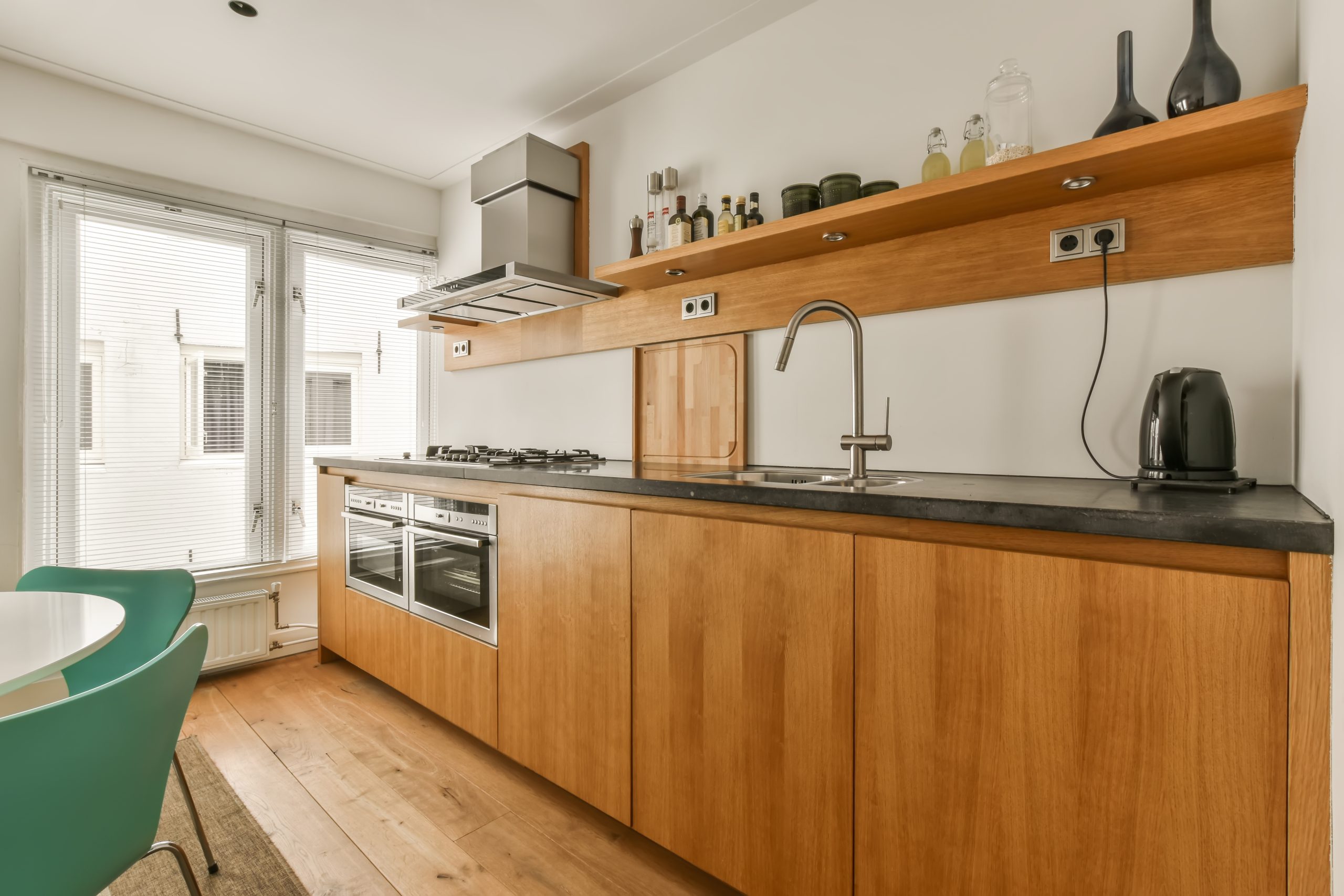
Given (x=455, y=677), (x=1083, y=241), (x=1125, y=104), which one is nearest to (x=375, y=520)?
(x=455, y=677)

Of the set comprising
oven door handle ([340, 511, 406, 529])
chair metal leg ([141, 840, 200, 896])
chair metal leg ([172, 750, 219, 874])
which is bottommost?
chair metal leg ([172, 750, 219, 874])

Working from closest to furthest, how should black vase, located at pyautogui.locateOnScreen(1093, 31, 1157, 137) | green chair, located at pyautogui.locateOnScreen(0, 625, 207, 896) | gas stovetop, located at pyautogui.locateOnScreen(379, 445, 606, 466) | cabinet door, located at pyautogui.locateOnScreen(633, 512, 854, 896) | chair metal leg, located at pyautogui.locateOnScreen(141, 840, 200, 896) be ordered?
green chair, located at pyautogui.locateOnScreen(0, 625, 207, 896), chair metal leg, located at pyautogui.locateOnScreen(141, 840, 200, 896), cabinet door, located at pyautogui.locateOnScreen(633, 512, 854, 896), black vase, located at pyautogui.locateOnScreen(1093, 31, 1157, 137), gas stovetop, located at pyautogui.locateOnScreen(379, 445, 606, 466)

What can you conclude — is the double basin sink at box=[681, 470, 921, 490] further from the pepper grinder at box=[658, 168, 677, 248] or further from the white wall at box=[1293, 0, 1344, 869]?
the pepper grinder at box=[658, 168, 677, 248]

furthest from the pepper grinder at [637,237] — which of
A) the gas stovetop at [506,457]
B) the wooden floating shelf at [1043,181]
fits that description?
the gas stovetop at [506,457]

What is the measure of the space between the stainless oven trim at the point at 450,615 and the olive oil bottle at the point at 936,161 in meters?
1.60

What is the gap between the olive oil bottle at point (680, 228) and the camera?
2250 mm

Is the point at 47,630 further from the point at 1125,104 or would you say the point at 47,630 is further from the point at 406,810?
the point at 1125,104

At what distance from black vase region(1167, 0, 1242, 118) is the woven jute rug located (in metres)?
2.64

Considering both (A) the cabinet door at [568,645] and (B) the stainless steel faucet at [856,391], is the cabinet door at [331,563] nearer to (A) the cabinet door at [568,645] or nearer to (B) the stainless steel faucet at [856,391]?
(A) the cabinet door at [568,645]

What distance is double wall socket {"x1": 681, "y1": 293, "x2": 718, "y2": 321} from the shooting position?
229 centimetres

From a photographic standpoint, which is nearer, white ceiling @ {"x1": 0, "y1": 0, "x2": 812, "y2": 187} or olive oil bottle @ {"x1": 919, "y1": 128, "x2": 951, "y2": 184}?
olive oil bottle @ {"x1": 919, "y1": 128, "x2": 951, "y2": 184}

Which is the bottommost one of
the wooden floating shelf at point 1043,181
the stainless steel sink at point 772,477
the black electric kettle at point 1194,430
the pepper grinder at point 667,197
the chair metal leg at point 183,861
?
the chair metal leg at point 183,861

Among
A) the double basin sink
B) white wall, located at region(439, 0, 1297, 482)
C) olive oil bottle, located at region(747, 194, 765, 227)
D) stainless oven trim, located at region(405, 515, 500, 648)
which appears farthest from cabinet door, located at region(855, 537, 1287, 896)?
olive oil bottle, located at region(747, 194, 765, 227)

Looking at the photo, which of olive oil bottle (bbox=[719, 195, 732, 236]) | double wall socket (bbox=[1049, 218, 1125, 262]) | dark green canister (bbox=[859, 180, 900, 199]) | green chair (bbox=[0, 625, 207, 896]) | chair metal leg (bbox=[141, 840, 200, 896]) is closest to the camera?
green chair (bbox=[0, 625, 207, 896])
